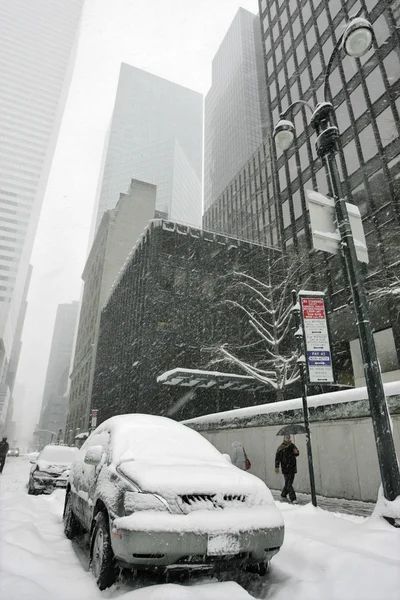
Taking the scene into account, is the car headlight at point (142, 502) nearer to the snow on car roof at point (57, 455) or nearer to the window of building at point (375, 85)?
the snow on car roof at point (57, 455)

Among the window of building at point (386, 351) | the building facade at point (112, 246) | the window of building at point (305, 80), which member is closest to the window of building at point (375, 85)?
the window of building at point (305, 80)

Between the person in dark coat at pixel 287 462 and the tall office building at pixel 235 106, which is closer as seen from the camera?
the person in dark coat at pixel 287 462

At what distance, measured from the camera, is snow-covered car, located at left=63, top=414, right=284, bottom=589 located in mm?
3203

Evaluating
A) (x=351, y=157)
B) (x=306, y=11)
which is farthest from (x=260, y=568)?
(x=306, y=11)

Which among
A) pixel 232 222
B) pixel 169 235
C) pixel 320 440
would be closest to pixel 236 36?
pixel 232 222

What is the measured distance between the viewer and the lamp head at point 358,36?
6574 mm

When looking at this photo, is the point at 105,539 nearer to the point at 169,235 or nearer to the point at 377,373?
the point at 377,373

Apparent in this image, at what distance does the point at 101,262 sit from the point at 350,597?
53717 millimetres

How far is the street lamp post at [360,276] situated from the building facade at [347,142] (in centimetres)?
1086

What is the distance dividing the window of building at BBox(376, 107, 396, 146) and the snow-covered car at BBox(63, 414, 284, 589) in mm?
24557

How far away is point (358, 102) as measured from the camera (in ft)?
84.9

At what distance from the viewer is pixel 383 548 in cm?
407

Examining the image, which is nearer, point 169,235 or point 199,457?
point 199,457

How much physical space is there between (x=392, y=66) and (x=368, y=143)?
15.2ft
